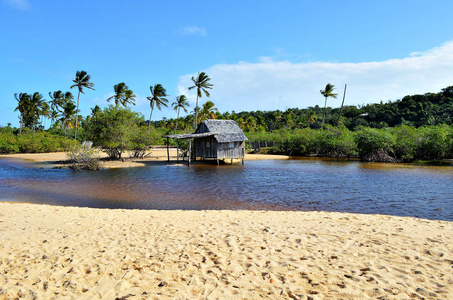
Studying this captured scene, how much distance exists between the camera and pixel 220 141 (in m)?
27.5

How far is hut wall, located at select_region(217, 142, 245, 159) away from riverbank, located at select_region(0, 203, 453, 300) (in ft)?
69.7

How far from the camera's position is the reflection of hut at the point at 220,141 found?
28.3 m

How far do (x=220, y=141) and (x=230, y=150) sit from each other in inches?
83.1

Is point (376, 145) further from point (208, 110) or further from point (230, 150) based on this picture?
point (208, 110)

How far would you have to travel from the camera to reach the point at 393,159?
30.4 m

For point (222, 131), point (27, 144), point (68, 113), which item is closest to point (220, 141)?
point (222, 131)

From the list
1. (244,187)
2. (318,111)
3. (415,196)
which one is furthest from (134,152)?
(318,111)

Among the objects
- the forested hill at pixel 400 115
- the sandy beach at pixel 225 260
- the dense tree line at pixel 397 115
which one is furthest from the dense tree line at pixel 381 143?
the sandy beach at pixel 225 260

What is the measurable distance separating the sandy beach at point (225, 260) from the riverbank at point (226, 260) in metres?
0.02

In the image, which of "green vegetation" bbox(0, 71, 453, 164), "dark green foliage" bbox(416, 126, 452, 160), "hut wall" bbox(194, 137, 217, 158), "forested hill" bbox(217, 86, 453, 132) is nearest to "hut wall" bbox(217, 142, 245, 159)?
"hut wall" bbox(194, 137, 217, 158)

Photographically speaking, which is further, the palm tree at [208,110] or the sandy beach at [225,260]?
the palm tree at [208,110]

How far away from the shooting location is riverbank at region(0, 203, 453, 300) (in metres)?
3.79

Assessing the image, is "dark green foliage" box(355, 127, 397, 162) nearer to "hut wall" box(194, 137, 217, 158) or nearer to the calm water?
the calm water

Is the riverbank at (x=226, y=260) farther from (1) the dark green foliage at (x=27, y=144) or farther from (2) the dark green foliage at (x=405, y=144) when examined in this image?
(1) the dark green foliage at (x=27, y=144)
